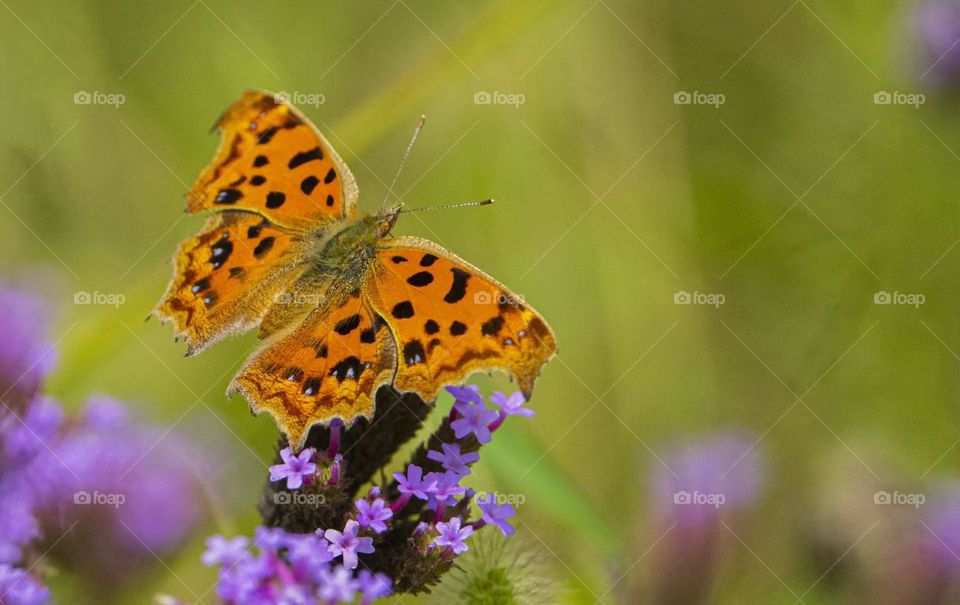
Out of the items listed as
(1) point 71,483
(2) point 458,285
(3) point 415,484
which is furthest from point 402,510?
(1) point 71,483

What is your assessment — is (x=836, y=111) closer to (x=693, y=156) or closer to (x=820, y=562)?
(x=693, y=156)

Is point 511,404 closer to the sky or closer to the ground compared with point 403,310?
closer to the ground

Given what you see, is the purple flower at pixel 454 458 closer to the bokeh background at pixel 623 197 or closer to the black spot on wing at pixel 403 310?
the black spot on wing at pixel 403 310

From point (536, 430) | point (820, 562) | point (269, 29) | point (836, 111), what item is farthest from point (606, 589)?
point (269, 29)

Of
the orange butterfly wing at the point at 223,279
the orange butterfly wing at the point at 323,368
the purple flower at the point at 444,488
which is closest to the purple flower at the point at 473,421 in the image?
the purple flower at the point at 444,488

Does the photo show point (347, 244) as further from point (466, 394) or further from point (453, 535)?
point (453, 535)

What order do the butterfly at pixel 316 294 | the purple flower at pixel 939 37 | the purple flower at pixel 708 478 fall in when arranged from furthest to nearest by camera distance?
1. the purple flower at pixel 939 37
2. the purple flower at pixel 708 478
3. the butterfly at pixel 316 294

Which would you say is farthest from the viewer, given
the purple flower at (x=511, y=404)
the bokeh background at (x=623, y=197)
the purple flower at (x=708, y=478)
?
the bokeh background at (x=623, y=197)
